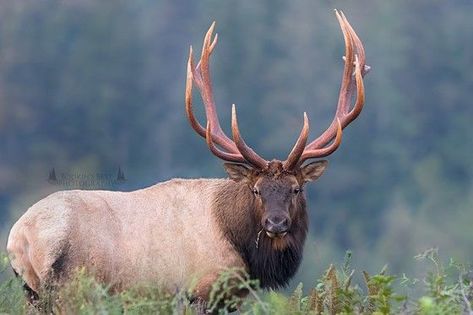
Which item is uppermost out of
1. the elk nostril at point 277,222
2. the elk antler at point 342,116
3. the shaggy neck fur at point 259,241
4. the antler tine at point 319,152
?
the elk antler at point 342,116

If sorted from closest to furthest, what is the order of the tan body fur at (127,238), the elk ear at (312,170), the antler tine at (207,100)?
the tan body fur at (127,238) < the elk ear at (312,170) < the antler tine at (207,100)

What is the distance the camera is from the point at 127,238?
633 cm

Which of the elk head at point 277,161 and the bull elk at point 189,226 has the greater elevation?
the elk head at point 277,161

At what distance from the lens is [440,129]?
1048 cm

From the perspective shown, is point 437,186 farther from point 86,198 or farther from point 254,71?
point 86,198

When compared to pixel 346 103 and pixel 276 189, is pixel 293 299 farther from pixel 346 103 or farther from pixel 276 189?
pixel 346 103

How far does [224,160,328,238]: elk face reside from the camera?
6.09 metres

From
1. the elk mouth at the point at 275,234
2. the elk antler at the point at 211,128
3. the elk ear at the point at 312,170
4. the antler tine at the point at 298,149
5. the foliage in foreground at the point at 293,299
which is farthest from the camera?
the elk ear at the point at 312,170

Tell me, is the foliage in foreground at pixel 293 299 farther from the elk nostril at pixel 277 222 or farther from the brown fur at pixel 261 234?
the brown fur at pixel 261 234

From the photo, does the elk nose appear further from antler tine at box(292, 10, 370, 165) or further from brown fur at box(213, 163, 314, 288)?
antler tine at box(292, 10, 370, 165)

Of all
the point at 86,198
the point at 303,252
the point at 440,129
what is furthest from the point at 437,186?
the point at 86,198

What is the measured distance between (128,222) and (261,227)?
0.72 metres

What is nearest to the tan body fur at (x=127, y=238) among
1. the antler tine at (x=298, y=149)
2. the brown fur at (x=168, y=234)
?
the brown fur at (x=168, y=234)

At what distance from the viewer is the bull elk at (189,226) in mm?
6062
